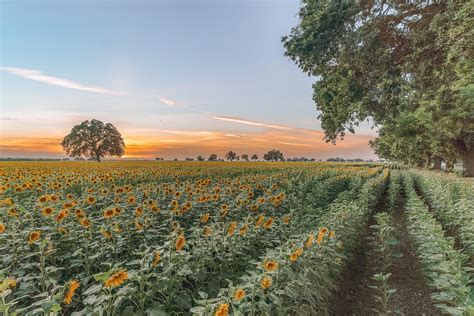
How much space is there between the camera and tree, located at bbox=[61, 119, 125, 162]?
228ft

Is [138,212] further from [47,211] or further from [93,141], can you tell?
[93,141]

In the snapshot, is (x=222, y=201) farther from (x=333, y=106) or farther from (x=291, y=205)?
(x=333, y=106)

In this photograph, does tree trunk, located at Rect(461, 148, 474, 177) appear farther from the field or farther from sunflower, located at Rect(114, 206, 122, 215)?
sunflower, located at Rect(114, 206, 122, 215)

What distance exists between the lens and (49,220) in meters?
4.24

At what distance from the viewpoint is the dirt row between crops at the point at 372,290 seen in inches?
177

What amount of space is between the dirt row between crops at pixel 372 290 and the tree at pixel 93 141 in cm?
7128

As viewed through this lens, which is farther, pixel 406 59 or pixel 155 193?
pixel 406 59

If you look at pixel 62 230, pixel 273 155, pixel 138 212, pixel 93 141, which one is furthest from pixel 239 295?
pixel 273 155

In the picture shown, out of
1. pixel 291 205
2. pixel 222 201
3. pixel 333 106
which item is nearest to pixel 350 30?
pixel 333 106

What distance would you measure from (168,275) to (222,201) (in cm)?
315

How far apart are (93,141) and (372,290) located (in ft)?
242

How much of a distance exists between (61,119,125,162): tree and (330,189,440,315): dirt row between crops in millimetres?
71283

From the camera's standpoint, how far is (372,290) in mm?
5102

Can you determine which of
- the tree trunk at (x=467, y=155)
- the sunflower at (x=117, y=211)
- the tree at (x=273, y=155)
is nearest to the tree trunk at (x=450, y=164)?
the tree trunk at (x=467, y=155)
